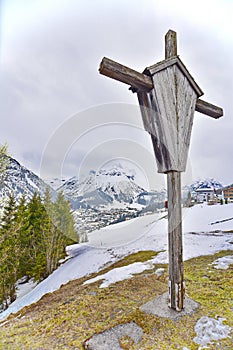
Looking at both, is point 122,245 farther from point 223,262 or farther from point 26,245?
point 26,245

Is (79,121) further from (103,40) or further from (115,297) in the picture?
(115,297)

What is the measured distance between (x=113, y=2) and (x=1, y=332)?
13.2 ft

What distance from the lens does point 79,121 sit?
300cm

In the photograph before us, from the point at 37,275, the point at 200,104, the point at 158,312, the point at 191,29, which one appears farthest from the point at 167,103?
the point at 37,275

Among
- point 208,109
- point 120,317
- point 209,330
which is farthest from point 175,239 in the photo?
point 208,109

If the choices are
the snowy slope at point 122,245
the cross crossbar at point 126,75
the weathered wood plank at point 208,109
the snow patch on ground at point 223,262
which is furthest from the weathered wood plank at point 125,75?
the snow patch on ground at point 223,262

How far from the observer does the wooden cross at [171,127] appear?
2.37 meters

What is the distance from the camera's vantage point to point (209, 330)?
2.18 metres

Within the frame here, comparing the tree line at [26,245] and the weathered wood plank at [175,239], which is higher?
the weathered wood plank at [175,239]

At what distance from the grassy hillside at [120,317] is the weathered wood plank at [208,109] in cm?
255

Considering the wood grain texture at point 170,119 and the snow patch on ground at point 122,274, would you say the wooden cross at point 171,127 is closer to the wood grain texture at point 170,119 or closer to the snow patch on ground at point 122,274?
the wood grain texture at point 170,119

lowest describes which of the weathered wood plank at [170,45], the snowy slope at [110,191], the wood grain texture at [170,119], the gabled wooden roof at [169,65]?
the snowy slope at [110,191]

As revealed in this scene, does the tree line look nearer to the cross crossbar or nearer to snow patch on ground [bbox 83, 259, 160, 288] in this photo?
snow patch on ground [bbox 83, 259, 160, 288]

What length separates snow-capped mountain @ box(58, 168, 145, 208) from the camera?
155 inches
